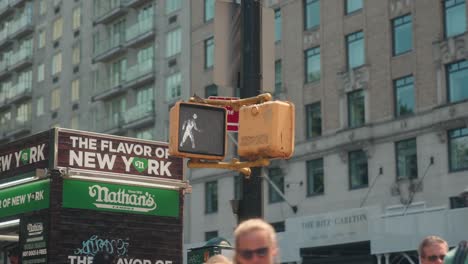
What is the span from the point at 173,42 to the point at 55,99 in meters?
17.0

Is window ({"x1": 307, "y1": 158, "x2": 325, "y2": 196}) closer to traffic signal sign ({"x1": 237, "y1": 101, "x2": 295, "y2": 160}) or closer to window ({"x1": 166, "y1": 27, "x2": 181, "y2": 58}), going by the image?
window ({"x1": 166, "y1": 27, "x2": 181, "y2": 58})

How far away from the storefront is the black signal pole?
162 inches

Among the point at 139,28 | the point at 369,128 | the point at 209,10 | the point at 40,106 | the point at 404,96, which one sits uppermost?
the point at 139,28

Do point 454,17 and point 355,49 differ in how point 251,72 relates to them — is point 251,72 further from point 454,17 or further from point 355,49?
point 355,49

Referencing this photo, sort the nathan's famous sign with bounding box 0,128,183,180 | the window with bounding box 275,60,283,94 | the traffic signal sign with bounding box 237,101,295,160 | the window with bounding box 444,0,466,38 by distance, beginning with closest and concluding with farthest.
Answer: the traffic signal sign with bounding box 237,101,295,160
the nathan's famous sign with bounding box 0,128,183,180
the window with bounding box 444,0,466,38
the window with bounding box 275,60,283,94

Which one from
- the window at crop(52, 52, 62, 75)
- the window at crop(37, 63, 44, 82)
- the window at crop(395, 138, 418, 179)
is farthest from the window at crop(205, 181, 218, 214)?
the window at crop(37, 63, 44, 82)

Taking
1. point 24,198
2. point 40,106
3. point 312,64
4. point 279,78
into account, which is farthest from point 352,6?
point 40,106

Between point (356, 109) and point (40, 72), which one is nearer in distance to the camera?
point (356, 109)

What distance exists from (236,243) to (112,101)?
5641 cm

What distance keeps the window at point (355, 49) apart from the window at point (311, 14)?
2.36m

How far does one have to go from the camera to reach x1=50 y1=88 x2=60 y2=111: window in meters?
68.8

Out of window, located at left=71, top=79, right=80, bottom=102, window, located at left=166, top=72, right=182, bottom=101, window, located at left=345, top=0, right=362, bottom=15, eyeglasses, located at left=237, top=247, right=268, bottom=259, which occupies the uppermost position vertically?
window, located at left=71, top=79, right=80, bottom=102

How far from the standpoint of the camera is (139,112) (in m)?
56.9

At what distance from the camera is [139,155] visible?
13.8m
